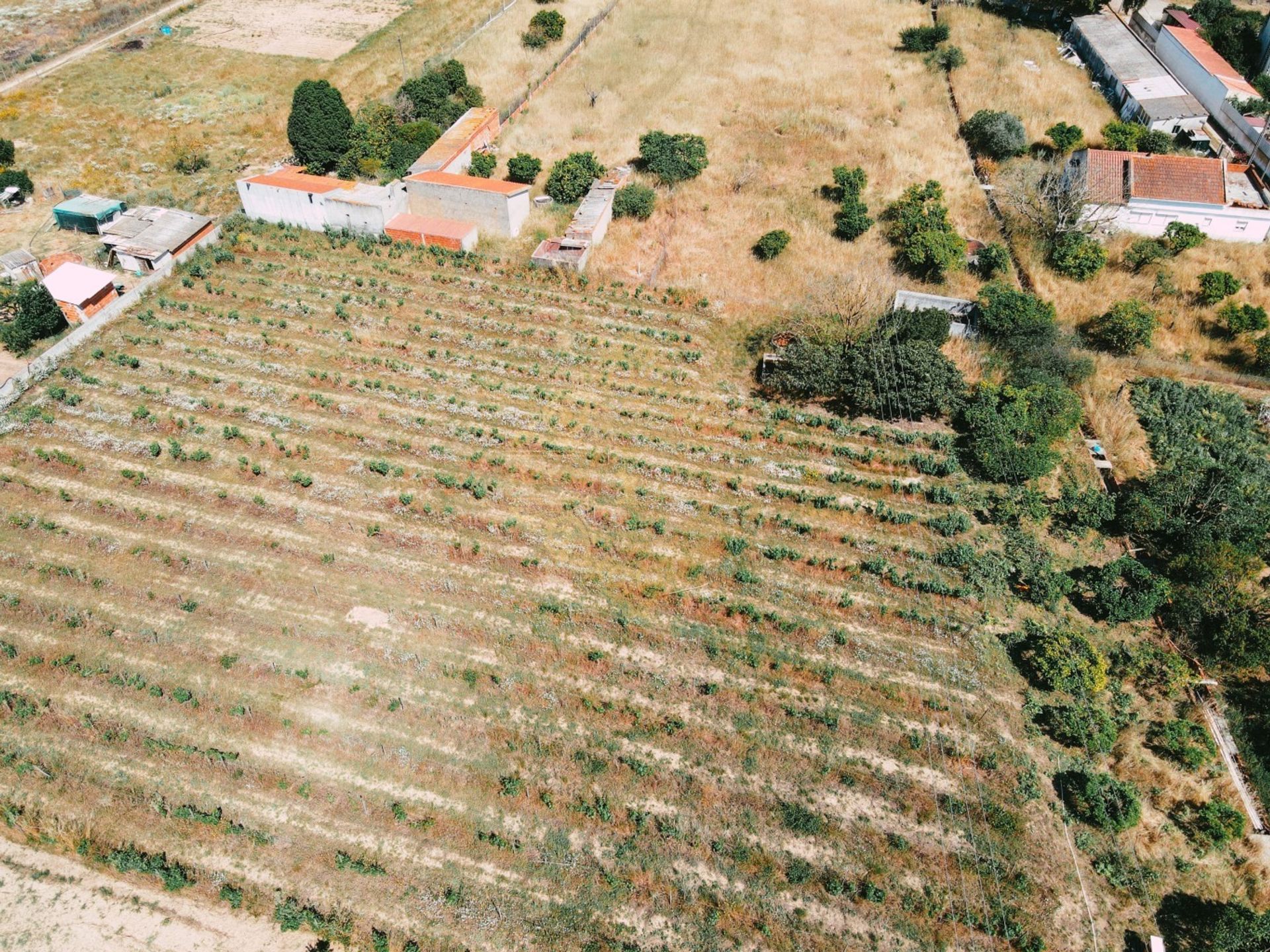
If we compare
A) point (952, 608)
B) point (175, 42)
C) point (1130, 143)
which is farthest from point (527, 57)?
point (952, 608)

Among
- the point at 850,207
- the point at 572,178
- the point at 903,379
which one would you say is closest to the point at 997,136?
the point at 850,207

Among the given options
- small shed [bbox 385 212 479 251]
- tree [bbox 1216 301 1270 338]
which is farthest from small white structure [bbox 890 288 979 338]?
small shed [bbox 385 212 479 251]

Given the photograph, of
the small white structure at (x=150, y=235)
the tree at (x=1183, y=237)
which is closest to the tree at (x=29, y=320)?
the small white structure at (x=150, y=235)

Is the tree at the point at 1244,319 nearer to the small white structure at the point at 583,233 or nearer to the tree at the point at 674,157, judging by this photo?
the tree at the point at 674,157

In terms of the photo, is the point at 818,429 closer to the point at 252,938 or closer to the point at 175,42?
the point at 252,938

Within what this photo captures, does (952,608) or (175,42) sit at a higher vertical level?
(175,42)

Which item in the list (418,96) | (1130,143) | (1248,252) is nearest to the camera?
(1248,252)

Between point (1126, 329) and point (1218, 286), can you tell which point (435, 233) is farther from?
point (1218, 286)
